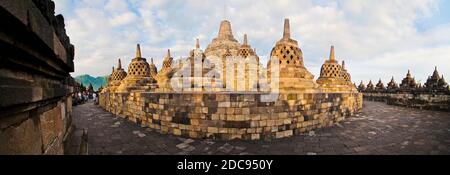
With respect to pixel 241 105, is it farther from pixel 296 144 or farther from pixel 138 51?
pixel 138 51

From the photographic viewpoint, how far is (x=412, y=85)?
17.5 meters

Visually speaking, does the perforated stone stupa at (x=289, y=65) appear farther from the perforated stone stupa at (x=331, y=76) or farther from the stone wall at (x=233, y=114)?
the perforated stone stupa at (x=331, y=76)

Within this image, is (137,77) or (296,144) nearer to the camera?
(296,144)

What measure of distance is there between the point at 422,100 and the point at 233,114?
17.9 meters

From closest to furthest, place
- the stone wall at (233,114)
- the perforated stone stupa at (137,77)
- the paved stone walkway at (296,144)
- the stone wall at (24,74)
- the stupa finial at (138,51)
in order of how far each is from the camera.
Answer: the stone wall at (24,74), the paved stone walkway at (296,144), the stone wall at (233,114), the perforated stone stupa at (137,77), the stupa finial at (138,51)

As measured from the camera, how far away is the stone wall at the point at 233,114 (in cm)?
562

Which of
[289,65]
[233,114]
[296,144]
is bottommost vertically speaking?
[296,144]

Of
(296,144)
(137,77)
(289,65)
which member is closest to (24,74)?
(296,144)

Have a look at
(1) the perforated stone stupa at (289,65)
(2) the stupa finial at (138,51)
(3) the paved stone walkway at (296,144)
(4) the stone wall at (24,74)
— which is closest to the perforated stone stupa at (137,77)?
(2) the stupa finial at (138,51)

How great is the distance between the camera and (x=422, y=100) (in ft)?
46.6

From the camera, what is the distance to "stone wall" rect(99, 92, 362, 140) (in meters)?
5.62

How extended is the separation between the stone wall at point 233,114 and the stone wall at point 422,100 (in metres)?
12.4
